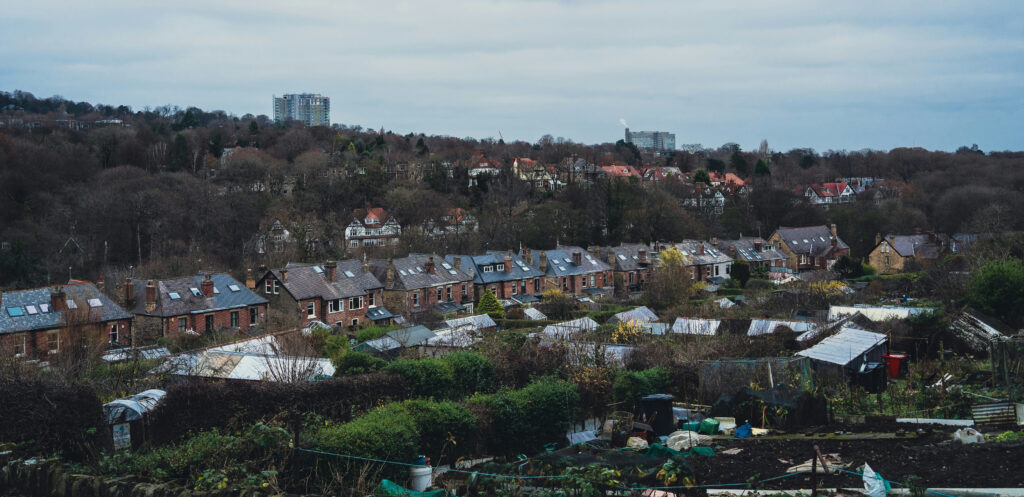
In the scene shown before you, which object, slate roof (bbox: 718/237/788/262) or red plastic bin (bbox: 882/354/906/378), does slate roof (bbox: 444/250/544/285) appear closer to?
slate roof (bbox: 718/237/788/262)

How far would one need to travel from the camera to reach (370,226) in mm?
67562

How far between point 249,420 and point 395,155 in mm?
74661

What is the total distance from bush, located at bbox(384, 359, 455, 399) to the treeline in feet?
109

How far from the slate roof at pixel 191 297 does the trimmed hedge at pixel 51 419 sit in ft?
74.7

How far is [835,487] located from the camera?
8789 millimetres

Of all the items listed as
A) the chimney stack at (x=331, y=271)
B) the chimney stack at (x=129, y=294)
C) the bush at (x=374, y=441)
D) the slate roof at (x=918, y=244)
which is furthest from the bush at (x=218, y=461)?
the slate roof at (x=918, y=244)

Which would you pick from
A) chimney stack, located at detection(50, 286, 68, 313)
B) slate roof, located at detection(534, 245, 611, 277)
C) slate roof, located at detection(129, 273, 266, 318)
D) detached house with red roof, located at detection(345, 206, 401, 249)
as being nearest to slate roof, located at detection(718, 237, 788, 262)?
slate roof, located at detection(534, 245, 611, 277)

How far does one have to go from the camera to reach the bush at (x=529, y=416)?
13930mm

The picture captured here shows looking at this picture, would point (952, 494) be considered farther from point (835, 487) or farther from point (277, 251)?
point (277, 251)

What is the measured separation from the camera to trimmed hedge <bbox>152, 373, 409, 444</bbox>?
12.8m

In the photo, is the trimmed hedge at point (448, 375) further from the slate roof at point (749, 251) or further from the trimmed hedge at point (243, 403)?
the slate roof at point (749, 251)

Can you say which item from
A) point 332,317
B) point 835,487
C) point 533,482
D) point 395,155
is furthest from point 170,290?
point 395,155

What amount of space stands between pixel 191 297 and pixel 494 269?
19.4 metres

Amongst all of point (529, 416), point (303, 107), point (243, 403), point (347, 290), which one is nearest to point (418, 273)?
point (347, 290)
